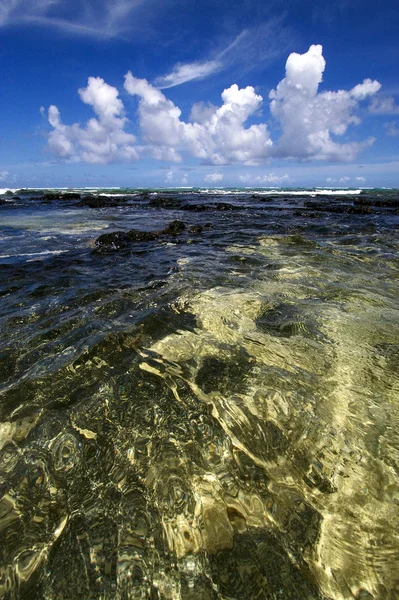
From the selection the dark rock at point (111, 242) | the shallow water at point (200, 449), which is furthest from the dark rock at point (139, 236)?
the shallow water at point (200, 449)

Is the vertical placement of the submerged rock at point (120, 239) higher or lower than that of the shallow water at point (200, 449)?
lower

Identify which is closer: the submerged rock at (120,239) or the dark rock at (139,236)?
the submerged rock at (120,239)

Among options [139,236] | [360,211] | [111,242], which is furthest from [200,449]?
[360,211]

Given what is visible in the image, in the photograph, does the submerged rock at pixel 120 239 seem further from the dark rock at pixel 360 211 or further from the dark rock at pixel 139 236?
the dark rock at pixel 360 211

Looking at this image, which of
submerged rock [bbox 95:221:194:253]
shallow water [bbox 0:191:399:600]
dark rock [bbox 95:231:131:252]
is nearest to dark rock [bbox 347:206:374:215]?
submerged rock [bbox 95:221:194:253]

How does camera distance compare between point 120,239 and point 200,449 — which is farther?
point 120,239

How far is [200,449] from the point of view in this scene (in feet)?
7.05

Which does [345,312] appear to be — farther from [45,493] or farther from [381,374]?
[45,493]

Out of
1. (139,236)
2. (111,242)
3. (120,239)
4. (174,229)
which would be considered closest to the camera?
(111,242)

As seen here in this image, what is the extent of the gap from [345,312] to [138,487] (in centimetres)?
361

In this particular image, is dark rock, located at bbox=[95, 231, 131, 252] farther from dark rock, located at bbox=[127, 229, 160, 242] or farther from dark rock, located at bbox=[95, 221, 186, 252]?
dark rock, located at bbox=[127, 229, 160, 242]

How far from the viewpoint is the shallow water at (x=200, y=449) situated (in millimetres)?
1502

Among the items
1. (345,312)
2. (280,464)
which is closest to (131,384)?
(280,464)

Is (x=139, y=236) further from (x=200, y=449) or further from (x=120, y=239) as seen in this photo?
(x=200, y=449)
